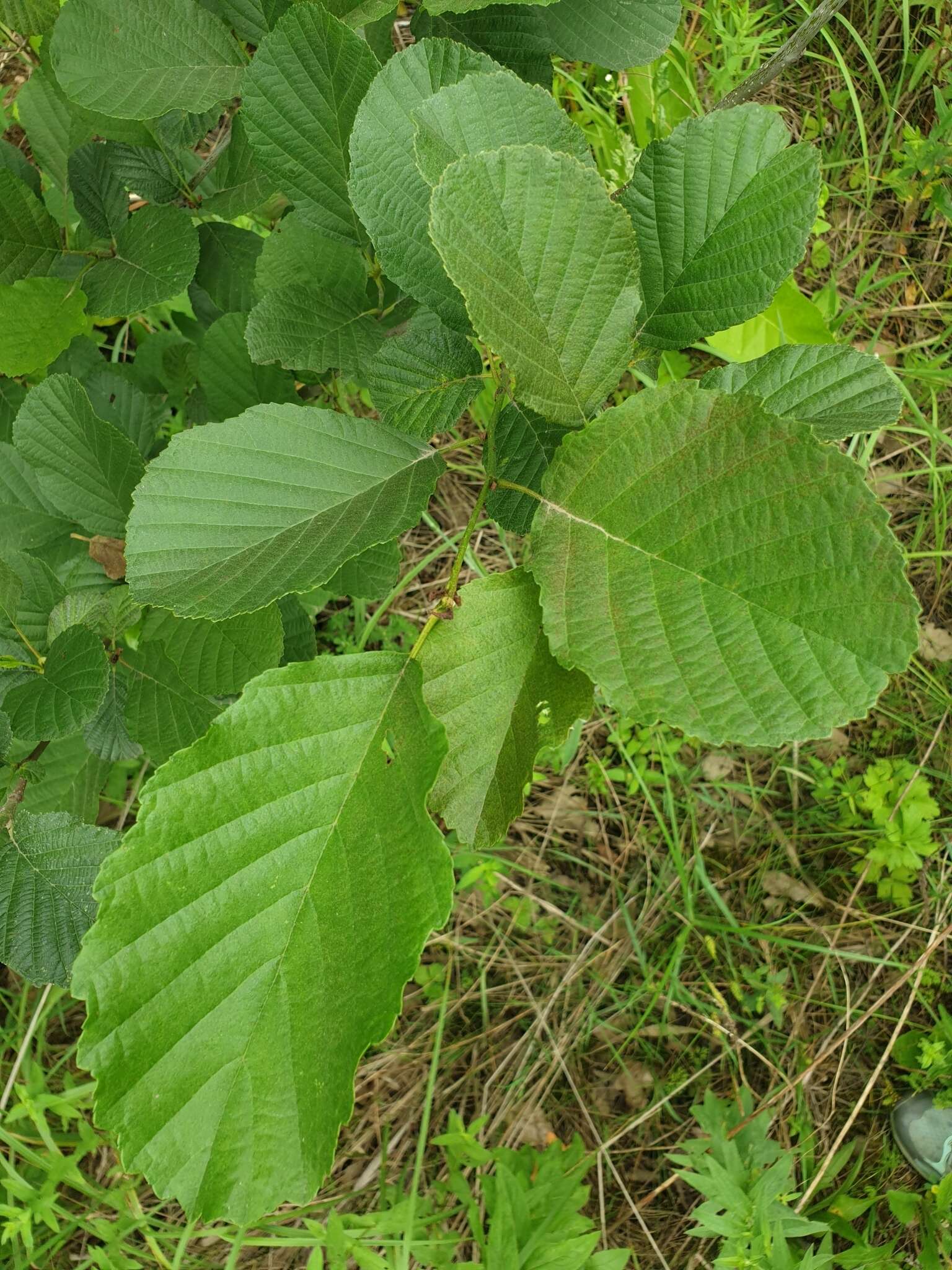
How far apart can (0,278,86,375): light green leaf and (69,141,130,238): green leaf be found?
99 millimetres

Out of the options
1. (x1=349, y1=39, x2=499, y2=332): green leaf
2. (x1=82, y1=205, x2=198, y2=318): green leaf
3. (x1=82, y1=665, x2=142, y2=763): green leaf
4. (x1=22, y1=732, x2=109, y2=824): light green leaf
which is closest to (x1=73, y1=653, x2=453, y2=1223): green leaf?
(x1=349, y1=39, x2=499, y2=332): green leaf

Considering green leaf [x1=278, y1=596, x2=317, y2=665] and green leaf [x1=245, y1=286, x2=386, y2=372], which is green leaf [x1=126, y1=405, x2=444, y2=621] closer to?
green leaf [x1=245, y1=286, x2=386, y2=372]

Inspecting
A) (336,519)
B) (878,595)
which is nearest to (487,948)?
(336,519)

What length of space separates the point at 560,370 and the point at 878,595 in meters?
0.29

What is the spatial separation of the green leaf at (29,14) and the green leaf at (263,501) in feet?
2.35

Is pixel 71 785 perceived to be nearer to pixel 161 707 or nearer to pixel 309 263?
pixel 161 707

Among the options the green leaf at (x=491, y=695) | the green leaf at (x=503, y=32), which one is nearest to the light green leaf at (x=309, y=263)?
the green leaf at (x=503, y=32)

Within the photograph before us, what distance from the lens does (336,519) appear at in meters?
0.77

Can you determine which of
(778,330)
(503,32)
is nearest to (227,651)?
(503,32)

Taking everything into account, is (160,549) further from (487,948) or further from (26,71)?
(26,71)

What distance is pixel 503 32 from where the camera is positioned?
106cm

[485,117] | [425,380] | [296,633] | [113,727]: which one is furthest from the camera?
[296,633]

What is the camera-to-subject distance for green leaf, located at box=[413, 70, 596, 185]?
2.34 feet

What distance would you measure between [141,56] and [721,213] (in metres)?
0.71
